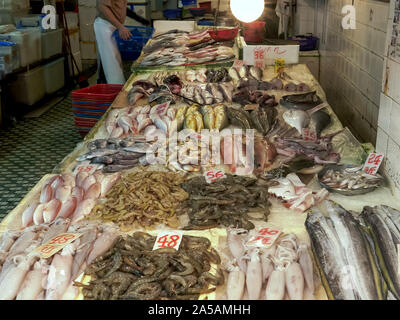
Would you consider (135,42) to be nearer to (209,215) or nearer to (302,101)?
(302,101)

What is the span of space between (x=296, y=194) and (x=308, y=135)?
3.88 ft

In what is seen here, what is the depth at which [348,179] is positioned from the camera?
11.3ft

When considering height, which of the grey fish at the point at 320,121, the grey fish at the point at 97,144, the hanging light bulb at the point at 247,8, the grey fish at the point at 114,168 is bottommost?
the grey fish at the point at 114,168

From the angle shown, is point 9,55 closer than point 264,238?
No

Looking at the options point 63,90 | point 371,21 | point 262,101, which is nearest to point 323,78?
point 371,21

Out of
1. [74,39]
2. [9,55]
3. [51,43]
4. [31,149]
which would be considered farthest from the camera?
[74,39]

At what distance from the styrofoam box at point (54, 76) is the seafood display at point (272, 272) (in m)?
8.27

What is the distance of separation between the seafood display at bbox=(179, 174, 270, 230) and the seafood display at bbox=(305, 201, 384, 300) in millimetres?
404

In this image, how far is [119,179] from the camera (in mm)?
3635

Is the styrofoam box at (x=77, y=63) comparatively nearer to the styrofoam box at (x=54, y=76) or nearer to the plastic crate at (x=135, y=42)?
the styrofoam box at (x=54, y=76)

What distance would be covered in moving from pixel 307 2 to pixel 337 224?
314 inches

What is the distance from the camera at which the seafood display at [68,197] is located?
3.13 m

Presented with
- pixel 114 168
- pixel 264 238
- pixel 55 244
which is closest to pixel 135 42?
pixel 114 168

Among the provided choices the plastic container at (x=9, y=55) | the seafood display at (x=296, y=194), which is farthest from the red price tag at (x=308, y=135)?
the plastic container at (x=9, y=55)
